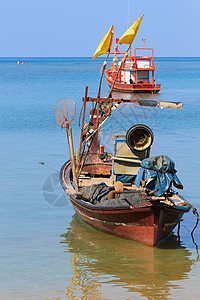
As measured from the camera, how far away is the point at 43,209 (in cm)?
1691

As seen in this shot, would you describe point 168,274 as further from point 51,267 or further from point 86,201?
point 86,201

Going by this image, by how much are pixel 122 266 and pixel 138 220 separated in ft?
3.88

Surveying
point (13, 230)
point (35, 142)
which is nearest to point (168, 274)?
point (13, 230)

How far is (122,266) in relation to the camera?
12375mm

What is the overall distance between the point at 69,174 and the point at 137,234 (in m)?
4.57

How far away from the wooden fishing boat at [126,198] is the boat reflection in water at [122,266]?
31 cm

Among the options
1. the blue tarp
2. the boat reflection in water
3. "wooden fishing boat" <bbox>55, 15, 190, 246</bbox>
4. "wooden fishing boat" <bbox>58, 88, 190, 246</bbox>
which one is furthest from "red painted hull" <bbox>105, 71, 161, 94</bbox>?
the blue tarp

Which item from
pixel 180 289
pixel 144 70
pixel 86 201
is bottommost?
pixel 180 289

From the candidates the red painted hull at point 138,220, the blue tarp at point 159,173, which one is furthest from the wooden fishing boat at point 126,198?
the blue tarp at point 159,173

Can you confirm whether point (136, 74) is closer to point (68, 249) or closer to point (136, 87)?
point (136, 87)

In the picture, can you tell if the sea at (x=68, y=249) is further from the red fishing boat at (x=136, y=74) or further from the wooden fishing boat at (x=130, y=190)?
the red fishing boat at (x=136, y=74)

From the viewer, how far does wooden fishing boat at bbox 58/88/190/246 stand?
41.2 ft
